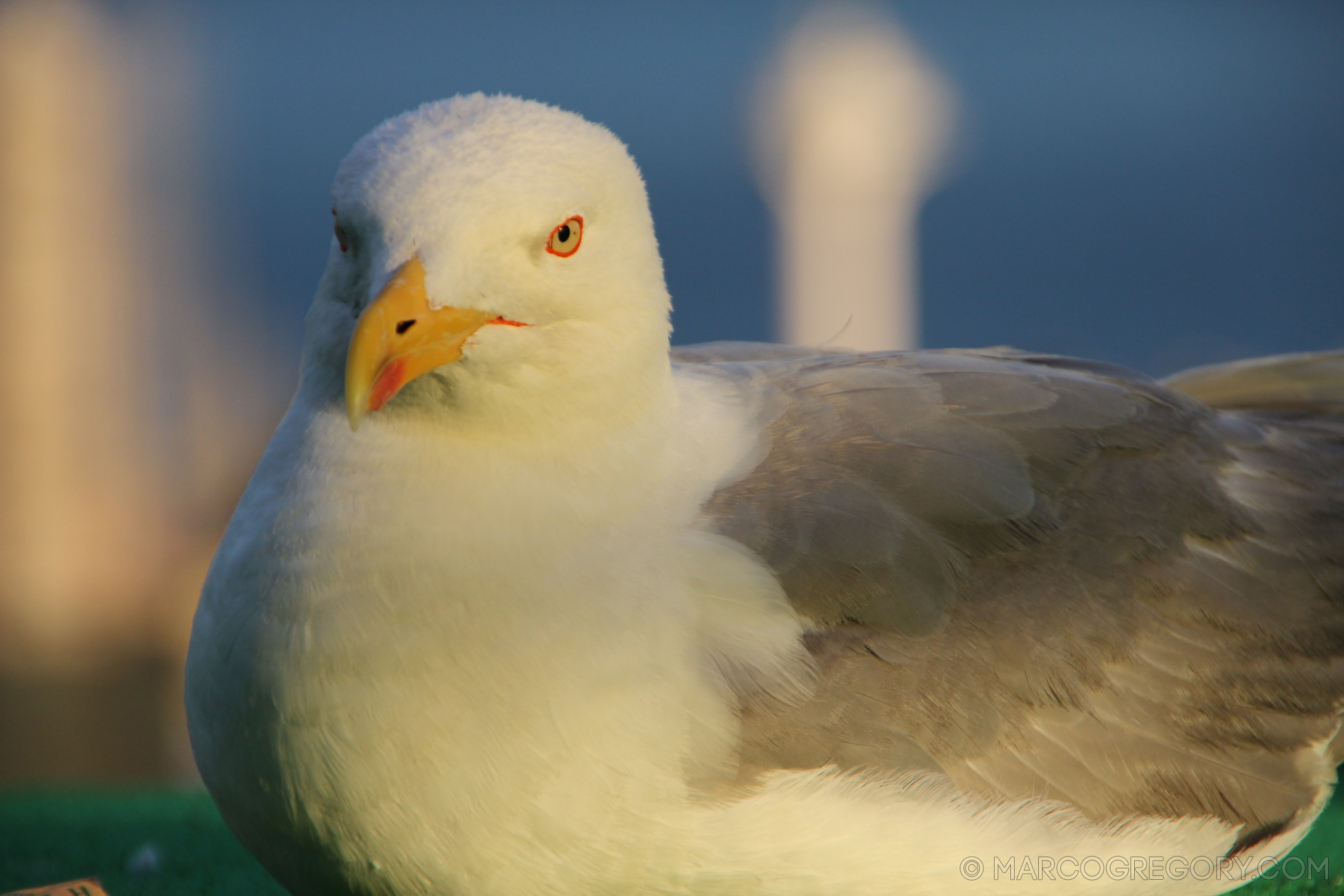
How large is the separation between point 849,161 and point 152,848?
10417mm

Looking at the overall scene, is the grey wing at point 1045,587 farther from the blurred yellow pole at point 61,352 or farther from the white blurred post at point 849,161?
the white blurred post at point 849,161

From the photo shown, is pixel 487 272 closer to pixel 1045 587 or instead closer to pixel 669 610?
pixel 669 610

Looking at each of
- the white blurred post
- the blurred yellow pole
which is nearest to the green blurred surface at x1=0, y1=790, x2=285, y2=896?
the blurred yellow pole

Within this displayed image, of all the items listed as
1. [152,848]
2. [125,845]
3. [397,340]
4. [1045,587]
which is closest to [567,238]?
[397,340]

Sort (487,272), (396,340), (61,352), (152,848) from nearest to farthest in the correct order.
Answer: (396,340), (487,272), (152,848), (61,352)

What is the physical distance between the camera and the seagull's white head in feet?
6.72

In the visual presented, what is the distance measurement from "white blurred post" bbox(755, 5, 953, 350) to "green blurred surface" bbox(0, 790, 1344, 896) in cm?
888

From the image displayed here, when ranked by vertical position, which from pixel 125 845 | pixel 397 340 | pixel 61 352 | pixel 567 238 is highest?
pixel 567 238

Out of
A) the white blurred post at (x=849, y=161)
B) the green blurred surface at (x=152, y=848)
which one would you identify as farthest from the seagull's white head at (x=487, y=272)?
the white blurred post at (x=849, y=161)

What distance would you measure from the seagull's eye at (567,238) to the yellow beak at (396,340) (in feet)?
0.75

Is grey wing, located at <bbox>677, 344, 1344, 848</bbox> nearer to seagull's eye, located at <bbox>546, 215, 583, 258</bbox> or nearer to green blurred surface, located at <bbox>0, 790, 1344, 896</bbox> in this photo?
seagull's eye, located at <bbox>546, 215, 583, 258</bbox>

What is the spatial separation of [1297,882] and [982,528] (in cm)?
141

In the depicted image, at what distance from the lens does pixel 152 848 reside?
11.6 ft

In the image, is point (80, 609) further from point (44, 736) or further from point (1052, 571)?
point (1052, 571)
